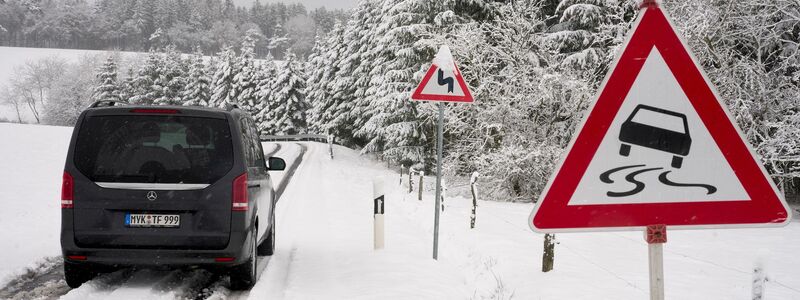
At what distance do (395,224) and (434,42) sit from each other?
35.8ft

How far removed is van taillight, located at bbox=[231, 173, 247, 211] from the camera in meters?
5.48

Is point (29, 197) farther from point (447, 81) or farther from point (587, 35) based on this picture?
point (587, 35)

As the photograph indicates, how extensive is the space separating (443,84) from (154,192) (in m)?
3.68

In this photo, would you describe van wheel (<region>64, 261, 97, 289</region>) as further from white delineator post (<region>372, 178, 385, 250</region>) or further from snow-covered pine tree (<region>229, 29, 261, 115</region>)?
snow-covered pine tree (<region>229, 29, 261, 115</region>)

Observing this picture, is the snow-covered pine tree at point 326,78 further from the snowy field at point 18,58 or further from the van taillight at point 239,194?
the snowy field at point 18,58

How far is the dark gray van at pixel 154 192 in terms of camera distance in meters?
5.30

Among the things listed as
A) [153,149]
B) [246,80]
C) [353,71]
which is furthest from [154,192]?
[246,80]

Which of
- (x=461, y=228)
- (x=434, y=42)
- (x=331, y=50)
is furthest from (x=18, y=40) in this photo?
(x=461, y=228)

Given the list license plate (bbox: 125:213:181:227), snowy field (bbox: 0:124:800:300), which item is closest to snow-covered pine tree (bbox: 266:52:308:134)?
snowy field (bbox: 0:124:800:300)

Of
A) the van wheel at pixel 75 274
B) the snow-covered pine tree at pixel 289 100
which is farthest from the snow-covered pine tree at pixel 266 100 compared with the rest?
the van wheel at pixel 75 274

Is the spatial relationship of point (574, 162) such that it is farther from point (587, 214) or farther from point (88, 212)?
point (88, 212)

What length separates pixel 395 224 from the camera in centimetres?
1138

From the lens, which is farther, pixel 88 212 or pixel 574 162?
pixel 88 212

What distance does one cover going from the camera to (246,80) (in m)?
61.7
